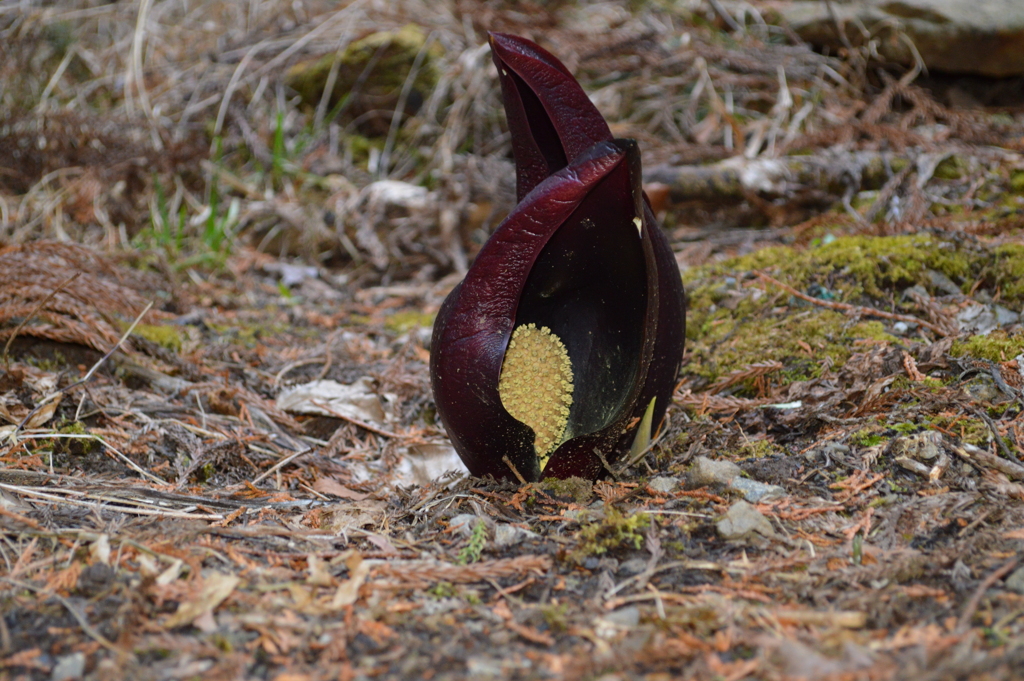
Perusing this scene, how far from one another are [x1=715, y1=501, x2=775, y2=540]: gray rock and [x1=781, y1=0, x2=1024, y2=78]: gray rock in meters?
4.84

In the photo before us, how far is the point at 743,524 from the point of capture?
149cm

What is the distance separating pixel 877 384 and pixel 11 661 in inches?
79.0

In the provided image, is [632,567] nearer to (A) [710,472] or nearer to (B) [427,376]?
(A) [710,472]

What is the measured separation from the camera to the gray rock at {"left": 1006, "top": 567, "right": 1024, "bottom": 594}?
1.20 metres

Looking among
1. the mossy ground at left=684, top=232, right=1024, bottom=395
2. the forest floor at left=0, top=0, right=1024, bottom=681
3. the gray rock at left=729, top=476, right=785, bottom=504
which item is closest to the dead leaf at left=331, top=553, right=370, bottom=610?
the forest floor at left=0, top=0, right=1024, bottom=681

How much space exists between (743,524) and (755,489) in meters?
0.24

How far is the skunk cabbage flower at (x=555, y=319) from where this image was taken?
162cm

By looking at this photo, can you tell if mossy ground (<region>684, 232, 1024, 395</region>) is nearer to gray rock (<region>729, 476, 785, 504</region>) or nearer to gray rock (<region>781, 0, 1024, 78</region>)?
gray rock (<region>729, 476, 785, 504</region>)

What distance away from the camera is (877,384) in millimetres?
1979

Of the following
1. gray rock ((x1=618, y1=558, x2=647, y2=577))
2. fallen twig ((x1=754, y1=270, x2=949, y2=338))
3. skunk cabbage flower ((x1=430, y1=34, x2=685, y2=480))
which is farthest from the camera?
fallen twig ((x1=754, y1=270, x2=949, y2=338))

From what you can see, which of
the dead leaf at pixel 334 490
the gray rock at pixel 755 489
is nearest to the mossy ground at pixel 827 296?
the gray rock at pixel 755 489

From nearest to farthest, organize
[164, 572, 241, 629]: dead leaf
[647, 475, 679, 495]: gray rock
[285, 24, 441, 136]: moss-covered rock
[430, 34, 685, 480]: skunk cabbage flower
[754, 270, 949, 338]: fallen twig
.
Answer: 1. [164, 572, 241, 629]: dead leaf
2. [430, 34, 685, 480]: skunk cabbage flower
3. [647, 475, 679, 495]: gray rock
4. [754, 270, 949, 338]: fallen twig
5. [285, 24, 441, 136]: moss-covered rock

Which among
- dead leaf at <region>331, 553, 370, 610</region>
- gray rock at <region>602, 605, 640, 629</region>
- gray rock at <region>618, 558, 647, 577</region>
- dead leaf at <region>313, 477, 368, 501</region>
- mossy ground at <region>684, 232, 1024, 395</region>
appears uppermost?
dead leaf at <region>331, 553, 370, 610</region>

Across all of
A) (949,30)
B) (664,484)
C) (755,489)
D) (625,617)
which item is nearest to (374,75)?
(949,30)
